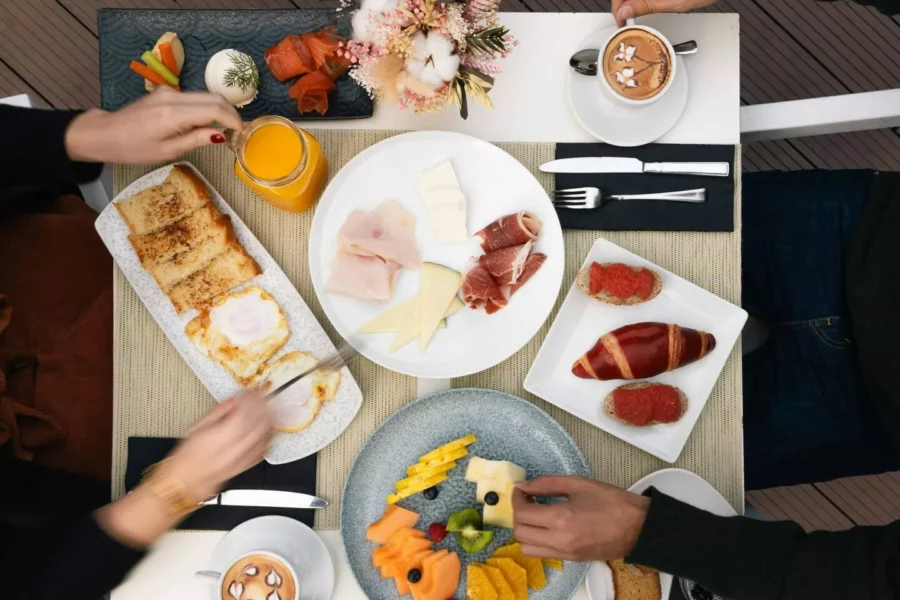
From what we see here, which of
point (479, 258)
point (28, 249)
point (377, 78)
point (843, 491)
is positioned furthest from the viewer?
point (843, 491)

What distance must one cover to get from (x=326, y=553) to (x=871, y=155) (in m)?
1.66

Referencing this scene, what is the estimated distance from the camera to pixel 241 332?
958 millimetres

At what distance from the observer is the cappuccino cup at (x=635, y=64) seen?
2.95 feet

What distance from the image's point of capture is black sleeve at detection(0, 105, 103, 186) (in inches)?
37.4

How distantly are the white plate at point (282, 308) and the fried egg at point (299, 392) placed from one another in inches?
0.5

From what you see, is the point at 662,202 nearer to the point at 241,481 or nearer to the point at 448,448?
the point at 448,448

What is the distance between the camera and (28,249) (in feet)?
3.50

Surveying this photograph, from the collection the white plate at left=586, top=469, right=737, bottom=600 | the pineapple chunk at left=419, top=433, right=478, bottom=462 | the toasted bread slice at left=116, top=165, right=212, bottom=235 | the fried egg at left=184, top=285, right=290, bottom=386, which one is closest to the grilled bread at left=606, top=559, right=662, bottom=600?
the white plate at left=586, top=469, right=737, bottom=600

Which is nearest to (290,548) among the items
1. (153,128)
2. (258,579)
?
(258,579)

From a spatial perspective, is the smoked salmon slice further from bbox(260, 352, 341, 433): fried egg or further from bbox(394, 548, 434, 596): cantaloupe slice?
bbox(394, 548, 434, 596): cantaloupe slice

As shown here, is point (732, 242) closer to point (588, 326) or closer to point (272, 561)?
point (588, 326)

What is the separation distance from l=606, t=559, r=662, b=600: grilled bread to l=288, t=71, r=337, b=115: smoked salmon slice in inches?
29.7

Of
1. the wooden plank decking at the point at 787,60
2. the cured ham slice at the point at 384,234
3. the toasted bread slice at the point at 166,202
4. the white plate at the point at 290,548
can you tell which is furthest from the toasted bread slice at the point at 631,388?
the wooden plank decking at the point at 787,60

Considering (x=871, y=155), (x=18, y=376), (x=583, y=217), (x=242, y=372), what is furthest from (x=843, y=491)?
(x=18, y=376)
